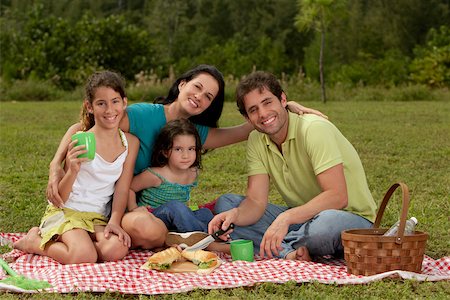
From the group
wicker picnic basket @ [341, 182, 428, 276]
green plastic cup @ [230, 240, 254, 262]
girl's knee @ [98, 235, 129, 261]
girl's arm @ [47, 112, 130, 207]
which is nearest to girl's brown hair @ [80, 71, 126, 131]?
girl's arm @ [47, 112, 130, 207]

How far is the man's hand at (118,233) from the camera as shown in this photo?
4.70 meters

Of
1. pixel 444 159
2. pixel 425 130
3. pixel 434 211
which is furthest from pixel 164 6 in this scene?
pixel 434 211

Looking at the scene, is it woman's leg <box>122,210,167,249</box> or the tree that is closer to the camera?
woman's leg <box>122,210,167,249</box>

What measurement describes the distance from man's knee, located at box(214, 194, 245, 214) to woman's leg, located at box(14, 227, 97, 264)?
0.86 m

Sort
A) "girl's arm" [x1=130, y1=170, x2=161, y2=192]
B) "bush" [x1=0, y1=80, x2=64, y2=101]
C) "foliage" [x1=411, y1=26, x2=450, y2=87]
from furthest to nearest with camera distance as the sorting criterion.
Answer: "foliage" [x1=411, y1=26, x2=450, y2=87], "bush" [x1=0, y1=80, x2=64, y2=101], "girl's arm" [x1=130, y1=170, x2=161, y2=192]

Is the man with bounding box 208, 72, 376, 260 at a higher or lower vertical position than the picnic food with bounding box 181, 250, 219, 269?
higher

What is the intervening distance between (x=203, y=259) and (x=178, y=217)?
0.57 m

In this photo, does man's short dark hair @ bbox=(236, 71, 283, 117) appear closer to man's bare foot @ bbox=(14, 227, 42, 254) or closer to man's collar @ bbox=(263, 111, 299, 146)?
man's collar @ bbox=(263, 111, 299, 146)

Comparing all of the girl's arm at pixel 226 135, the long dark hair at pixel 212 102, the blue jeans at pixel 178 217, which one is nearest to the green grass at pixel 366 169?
the blue jeans at pixel 178 217

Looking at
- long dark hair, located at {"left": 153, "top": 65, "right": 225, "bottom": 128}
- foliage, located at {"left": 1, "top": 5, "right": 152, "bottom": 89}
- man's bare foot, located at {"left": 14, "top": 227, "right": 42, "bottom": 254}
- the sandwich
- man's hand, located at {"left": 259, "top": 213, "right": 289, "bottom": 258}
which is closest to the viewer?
the sandwich

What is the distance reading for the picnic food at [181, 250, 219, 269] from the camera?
14.5 ft

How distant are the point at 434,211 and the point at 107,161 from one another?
8.64ft

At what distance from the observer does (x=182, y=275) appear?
4285mm

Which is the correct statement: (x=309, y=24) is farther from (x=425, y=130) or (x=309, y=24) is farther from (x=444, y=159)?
(x=444, y=159)
